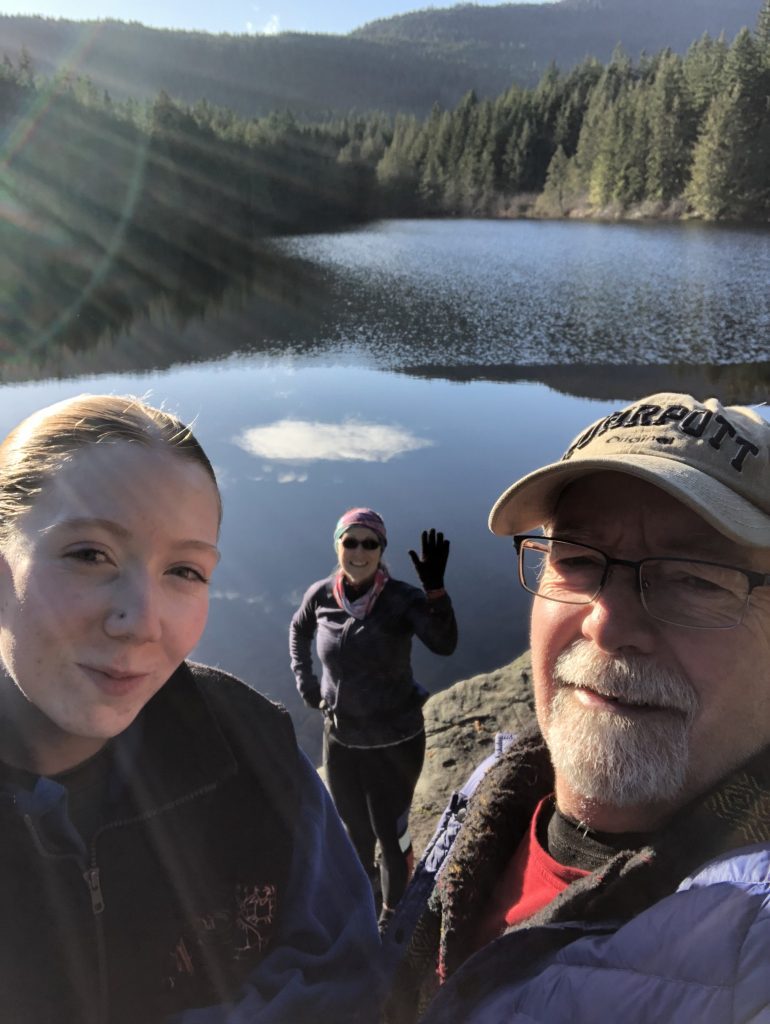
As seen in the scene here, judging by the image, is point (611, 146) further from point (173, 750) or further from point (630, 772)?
point (173, 750)

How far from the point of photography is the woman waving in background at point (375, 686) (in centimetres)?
352

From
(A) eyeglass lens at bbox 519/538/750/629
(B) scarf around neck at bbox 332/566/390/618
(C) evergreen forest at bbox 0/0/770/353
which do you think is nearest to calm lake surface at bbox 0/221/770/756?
(A) eyeglass lens at bbox 519/538/750/629

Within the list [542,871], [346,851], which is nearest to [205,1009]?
[346,851]

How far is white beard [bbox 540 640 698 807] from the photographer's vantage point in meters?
1.46

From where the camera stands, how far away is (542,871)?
5.38 feet

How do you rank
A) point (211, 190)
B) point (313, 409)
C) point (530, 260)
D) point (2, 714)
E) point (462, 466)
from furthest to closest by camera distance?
point (211, 190), point (530, 260), point (313, 409), point (462, 466), point (2, 714)

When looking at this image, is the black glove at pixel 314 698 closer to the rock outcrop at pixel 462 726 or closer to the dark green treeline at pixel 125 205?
the rock outcrop at pixel 462 726

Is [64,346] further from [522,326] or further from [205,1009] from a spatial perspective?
[205,1009]

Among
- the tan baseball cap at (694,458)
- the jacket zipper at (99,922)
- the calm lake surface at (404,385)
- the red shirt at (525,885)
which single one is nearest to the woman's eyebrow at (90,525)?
the calm lake surface at (404,385)

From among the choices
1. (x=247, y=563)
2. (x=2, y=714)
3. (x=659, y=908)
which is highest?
(x=2, y=714)

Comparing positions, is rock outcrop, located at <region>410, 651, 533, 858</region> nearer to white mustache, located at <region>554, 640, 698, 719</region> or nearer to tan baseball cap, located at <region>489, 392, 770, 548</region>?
white mustache, located at <region>554, 640, 698, 719</region>

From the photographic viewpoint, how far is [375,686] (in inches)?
139

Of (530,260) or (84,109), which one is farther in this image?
(84,109)

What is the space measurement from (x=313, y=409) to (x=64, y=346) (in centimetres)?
901
